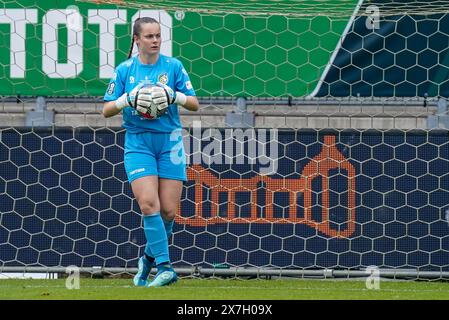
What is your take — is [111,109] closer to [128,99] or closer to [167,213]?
[128,99]

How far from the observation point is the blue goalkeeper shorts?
25.6ft

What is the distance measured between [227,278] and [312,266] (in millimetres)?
621

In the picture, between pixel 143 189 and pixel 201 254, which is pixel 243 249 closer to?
pixel 201 254

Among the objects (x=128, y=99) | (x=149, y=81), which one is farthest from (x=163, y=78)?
(x=128, y=99)

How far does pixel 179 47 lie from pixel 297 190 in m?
1.33

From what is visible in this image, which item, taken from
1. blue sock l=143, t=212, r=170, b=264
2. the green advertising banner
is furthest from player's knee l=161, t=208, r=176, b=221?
the green advertising banner

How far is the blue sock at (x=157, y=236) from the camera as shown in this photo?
774 cm

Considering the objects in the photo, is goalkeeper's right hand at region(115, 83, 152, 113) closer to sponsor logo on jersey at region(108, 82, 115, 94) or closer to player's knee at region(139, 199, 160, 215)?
sponsor logo on jersey at region(108, 82, 115, 94)

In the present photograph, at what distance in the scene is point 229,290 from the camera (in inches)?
304

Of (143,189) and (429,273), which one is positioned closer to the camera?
(143,189)

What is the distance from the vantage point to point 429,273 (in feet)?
28.8

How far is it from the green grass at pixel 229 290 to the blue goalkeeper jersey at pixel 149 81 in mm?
1025
